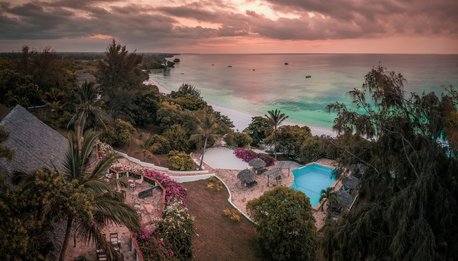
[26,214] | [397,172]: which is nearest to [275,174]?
[397,172]

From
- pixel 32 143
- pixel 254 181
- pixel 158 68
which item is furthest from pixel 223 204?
pixel 158 68

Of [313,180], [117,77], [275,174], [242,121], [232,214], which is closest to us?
[232,214]

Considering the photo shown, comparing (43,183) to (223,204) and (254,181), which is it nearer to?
(223,204)

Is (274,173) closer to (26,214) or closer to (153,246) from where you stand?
(153,246)

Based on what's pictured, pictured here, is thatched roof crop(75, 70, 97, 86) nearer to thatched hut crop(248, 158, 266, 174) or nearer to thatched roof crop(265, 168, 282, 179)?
thatched hut crop(248, 158, 266, 174)

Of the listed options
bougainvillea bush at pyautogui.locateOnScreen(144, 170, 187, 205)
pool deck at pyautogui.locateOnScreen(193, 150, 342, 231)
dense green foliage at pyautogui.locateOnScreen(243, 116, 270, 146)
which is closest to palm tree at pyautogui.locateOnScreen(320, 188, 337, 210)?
pool deck at pyautogui.locateOnScreen(193, 150, 342, 231)

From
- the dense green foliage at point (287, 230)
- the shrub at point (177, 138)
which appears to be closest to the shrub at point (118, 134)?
the shrub at point (177, 138)
